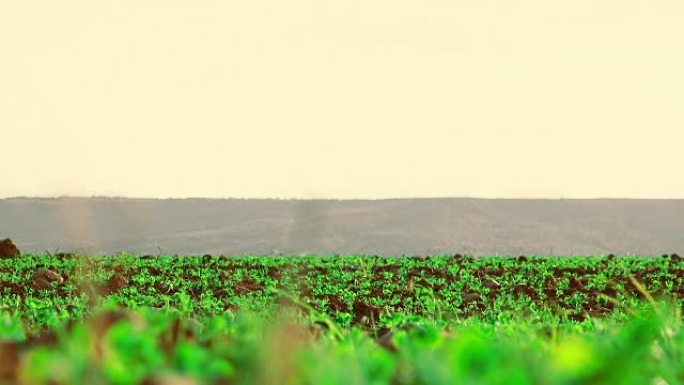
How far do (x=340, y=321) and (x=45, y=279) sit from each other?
24.0ft

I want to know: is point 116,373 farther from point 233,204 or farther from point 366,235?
point 233,204

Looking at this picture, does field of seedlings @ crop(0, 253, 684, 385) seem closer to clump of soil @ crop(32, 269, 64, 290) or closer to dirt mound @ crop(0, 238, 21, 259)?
clump of soil @ crop(32, 269, 64, 290)

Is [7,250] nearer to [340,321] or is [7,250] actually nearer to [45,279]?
[45,279]

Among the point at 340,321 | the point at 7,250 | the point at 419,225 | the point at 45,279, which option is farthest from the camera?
the point at 419,225

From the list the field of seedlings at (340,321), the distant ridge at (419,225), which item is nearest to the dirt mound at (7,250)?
the field of seedlings at (340,321)

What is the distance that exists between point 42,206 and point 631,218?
28302mm

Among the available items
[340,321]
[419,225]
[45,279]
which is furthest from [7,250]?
[419,225]

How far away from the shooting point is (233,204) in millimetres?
53750

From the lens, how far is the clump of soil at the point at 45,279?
17.0 metres

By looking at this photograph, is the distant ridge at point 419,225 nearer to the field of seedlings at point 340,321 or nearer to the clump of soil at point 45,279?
the field of seedlings at point 340,321

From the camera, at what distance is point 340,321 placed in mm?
12234

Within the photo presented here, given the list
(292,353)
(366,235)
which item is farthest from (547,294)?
(366,235)

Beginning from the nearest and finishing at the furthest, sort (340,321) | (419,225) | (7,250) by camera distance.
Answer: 1. (340,321)
2. (7,250)
3. (419,225)

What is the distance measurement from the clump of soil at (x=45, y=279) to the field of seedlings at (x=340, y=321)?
4cm
